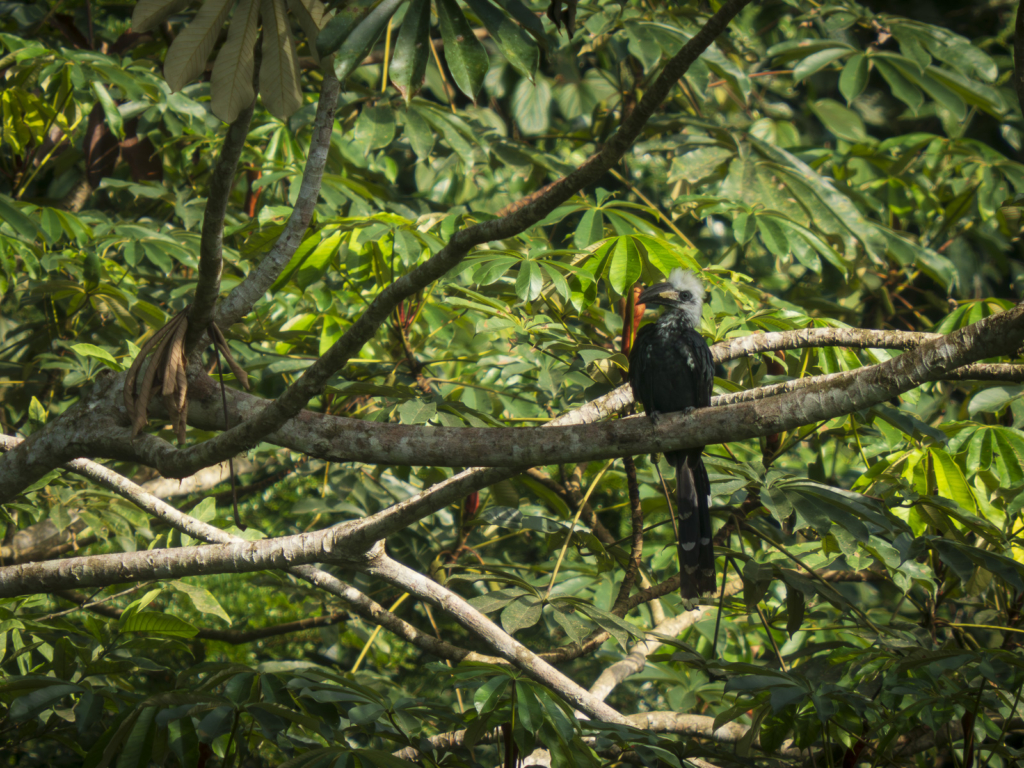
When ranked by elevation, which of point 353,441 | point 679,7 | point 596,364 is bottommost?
point 596,364

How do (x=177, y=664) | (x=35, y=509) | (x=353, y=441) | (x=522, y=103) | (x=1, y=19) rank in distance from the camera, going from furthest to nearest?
(x=177, y=664) → (x=522, y=103) → (x=1, y=19) → (x=35, y=509) → (x=353, y=441)

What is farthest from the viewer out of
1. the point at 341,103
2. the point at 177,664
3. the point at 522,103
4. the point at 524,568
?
the point at 177,664

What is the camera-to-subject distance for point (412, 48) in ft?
5.49

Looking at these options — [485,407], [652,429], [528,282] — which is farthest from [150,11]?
[485,407]

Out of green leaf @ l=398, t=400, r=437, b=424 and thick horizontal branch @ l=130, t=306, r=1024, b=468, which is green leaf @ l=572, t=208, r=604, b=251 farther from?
thick horizontal branch @ l=130, t=306, r=1024, b=468

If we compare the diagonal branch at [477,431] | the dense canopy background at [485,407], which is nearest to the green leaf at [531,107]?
the dense canopy background at [485,407]

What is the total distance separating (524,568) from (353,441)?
1.37 metres

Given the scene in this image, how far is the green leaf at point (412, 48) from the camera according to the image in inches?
63.9

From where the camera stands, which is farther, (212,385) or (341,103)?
(341,103)

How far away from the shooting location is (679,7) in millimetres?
4570

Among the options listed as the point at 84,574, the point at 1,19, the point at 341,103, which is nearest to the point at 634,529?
the point at 84,574

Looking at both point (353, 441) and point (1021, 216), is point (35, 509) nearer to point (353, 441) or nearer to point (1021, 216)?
point (353, 441)

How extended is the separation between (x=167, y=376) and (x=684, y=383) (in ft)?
5.82

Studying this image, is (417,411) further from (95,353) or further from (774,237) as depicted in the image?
(774,237)
